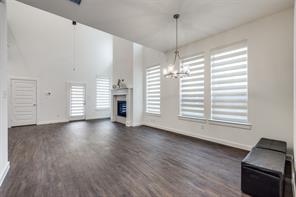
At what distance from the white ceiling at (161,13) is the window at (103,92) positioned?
223 inches

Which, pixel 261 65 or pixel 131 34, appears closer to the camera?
pixel 261 65

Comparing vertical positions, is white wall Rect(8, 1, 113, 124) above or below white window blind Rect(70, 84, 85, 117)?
above

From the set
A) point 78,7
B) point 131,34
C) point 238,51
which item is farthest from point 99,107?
point 238,51

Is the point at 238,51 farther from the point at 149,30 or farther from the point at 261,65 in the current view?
the point at 149,30

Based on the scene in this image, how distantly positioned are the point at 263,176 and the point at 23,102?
891 cm

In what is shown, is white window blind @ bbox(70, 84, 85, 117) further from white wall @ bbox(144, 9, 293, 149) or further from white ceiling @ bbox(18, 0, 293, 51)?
white wall @ bbox(144, 9, 293, 149)

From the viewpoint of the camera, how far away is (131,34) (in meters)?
4.36

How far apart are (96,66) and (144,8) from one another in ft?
22.4

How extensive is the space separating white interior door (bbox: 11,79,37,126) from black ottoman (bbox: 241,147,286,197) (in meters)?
8.60

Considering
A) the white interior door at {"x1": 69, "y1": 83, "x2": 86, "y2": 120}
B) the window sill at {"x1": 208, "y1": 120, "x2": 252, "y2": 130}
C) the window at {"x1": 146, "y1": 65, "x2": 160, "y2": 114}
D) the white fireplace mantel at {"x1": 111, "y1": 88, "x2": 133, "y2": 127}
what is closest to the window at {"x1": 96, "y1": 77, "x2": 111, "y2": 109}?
the white interior door at {"x1": 69, "y1": 83, "x2": 86, "y2": 120}

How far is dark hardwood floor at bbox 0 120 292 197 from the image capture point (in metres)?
2.17

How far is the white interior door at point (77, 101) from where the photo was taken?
8367 mm

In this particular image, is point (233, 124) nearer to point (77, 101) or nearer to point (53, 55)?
point (77, 101)

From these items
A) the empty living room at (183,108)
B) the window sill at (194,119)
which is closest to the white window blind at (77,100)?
the empty living room at (183,108)
